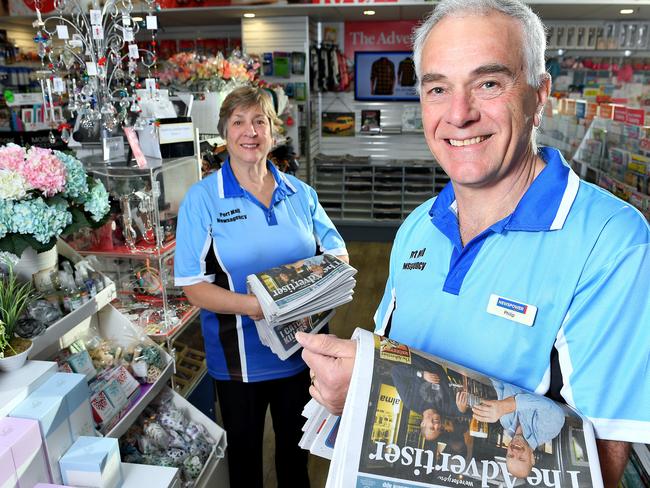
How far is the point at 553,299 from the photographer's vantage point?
41.0 inches

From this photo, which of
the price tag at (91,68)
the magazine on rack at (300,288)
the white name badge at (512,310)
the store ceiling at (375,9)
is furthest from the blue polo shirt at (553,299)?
the store ceiling at (375,9)

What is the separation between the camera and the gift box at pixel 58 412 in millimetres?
1325

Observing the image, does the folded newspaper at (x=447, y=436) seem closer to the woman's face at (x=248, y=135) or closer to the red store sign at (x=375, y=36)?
the woman's face at (x=248, y=135)

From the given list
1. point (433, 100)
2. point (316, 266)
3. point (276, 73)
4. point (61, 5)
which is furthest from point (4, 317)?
point (276, 73)

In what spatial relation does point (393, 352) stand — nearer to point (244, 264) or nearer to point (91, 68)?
point (244, 264)

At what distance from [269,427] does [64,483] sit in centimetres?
209

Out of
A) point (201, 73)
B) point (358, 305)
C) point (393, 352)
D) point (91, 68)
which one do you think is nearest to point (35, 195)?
point (91, 68)

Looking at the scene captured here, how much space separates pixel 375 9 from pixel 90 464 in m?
6.22

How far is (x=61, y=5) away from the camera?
2.79 metres

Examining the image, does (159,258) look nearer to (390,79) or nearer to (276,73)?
(276,73)

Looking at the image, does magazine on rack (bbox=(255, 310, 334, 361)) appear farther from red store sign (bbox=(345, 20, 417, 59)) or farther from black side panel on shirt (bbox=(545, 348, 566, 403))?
red store sign (bbox=(345, 20, 417, 59))

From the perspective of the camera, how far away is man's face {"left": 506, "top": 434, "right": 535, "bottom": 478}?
811 mm

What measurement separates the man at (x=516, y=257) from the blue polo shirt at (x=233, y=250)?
112 centimetres

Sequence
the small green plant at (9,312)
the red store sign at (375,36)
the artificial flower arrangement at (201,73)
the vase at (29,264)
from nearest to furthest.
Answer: the small green plant at (9,312)
the vase at (29,264)
the artificial flower arrangement at (201,73)
the red store sign at (375,36)
